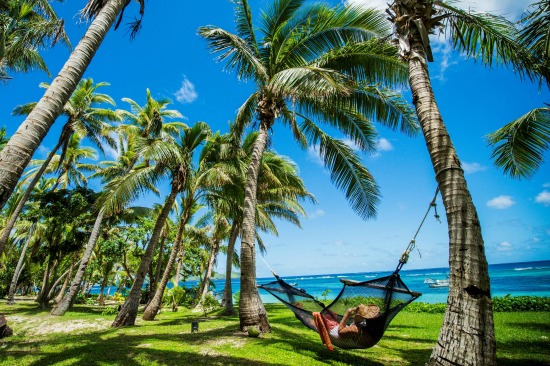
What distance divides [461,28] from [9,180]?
6035 millimetres

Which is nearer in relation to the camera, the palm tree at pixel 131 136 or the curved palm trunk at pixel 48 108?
the curved palm trunk at pixel 48 108

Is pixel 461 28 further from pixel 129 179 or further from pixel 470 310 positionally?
pixel 129 179

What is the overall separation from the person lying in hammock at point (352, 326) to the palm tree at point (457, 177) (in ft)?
4.47

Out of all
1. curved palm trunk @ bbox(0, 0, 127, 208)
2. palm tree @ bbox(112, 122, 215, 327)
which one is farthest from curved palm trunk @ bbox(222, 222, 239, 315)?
curved palm trunk @ bbox(0, 0, 127, 208)

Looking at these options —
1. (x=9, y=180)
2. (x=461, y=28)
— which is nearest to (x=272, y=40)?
(x=461, y=28)

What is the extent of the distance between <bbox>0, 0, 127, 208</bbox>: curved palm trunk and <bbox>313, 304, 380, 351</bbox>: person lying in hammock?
13.5ft

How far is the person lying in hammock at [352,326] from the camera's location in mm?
3977

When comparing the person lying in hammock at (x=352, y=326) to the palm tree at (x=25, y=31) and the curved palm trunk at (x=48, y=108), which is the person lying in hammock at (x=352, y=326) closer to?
the curved palm trunk at (x=48, y=108)

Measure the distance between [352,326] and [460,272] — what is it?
1.93 metres

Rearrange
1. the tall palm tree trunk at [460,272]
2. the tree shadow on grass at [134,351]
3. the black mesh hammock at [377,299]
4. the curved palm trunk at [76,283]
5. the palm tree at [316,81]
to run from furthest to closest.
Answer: the curved palm trunk at [76,283], the palm tree at [316,81], the tree shadow on grass at [134,351], the black mesh hammock at [377,299], the tall palm tree trunk at [460,272]

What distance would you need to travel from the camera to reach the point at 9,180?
8.34ft

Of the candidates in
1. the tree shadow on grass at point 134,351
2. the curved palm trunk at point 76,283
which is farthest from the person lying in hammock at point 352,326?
the curved palm trunk at point 76,283

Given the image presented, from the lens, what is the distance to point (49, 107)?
9.79 feet

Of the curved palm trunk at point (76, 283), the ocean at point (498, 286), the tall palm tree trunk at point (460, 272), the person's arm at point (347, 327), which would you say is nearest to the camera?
the tall palm tree trunk at point (460, 272)
